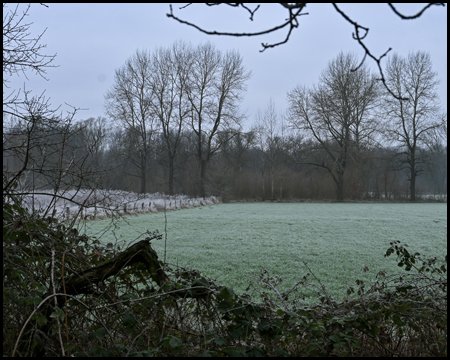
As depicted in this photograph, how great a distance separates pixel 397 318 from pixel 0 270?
5.79 feet

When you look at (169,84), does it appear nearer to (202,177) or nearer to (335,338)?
(202,177)

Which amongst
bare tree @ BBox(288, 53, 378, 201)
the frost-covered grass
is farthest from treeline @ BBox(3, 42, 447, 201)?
the frost-covered grass

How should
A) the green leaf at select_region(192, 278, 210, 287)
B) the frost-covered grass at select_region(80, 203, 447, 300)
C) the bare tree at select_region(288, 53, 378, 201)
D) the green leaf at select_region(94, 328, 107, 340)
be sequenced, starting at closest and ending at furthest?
1. the green leaf at select_region(94, 328, 107, 340)
2. the green leaf at select_region(192, 278, 210, 287)
3. the frost-covered grass at select_region(80, 203, 447, 300)
4. the bare tree at select_region(288, 53, 378, 201)

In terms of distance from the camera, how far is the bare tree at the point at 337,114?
28375mm

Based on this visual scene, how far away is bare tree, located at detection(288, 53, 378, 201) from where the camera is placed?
93.1 feet

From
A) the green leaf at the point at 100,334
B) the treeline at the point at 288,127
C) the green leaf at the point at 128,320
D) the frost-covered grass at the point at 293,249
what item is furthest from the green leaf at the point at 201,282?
the treeline at the point at 288,127

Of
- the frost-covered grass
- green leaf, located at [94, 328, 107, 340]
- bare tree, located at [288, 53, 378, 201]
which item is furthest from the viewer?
bare tree, located at [288, 53, 378, 201]

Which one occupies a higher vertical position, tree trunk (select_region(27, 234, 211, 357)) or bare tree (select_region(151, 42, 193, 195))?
bare tree (select_region(151, 42, 193, 195))

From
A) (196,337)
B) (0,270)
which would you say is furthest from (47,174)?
(196,337)

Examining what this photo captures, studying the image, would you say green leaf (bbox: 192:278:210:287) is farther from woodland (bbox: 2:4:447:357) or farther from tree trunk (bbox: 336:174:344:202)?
tree trunk (bbox: 336:174:344:202)

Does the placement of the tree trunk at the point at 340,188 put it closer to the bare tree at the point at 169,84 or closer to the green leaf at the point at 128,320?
the bare tree at the point at 169,84

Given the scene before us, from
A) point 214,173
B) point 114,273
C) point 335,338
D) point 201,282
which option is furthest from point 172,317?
point 214,173

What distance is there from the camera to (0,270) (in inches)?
61.3

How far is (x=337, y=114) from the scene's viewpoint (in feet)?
97.3
